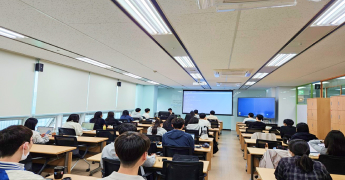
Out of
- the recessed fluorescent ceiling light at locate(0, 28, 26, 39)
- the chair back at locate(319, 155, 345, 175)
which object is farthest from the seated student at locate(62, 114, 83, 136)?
the chair back at locate(319, 155, 345, 175)

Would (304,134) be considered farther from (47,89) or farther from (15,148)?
(47,89)

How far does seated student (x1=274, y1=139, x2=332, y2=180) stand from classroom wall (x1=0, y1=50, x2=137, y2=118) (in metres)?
5.75

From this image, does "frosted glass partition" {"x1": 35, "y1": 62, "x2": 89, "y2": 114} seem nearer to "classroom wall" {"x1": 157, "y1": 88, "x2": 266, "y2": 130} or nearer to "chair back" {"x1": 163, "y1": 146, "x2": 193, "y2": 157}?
"chair back" {"x1": 163, "y1": 146, "x2": 193, "y2": 157}

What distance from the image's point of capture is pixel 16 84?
4.78 m

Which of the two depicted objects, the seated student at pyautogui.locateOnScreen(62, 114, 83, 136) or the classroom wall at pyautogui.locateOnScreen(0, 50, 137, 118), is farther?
the seated student at pyautogui.locateOnScreen(62, 114, 83, 136)

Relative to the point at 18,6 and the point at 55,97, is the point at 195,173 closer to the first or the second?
the point at 18,6

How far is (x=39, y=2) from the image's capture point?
218 cm

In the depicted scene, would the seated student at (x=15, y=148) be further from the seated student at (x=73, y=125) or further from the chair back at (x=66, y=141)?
the seated student at (x=73, y=125)

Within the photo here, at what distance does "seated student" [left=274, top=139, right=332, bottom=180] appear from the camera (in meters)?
1.89

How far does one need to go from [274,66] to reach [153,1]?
440 cm

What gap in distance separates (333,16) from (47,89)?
668 centimetres

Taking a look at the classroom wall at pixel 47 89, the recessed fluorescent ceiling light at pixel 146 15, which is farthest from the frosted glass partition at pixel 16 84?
the recessed fluorescent ceiling light at pixel 146 15

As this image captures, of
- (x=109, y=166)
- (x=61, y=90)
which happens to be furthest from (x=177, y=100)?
(x=109, y=166)

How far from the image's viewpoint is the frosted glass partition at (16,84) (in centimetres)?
448
